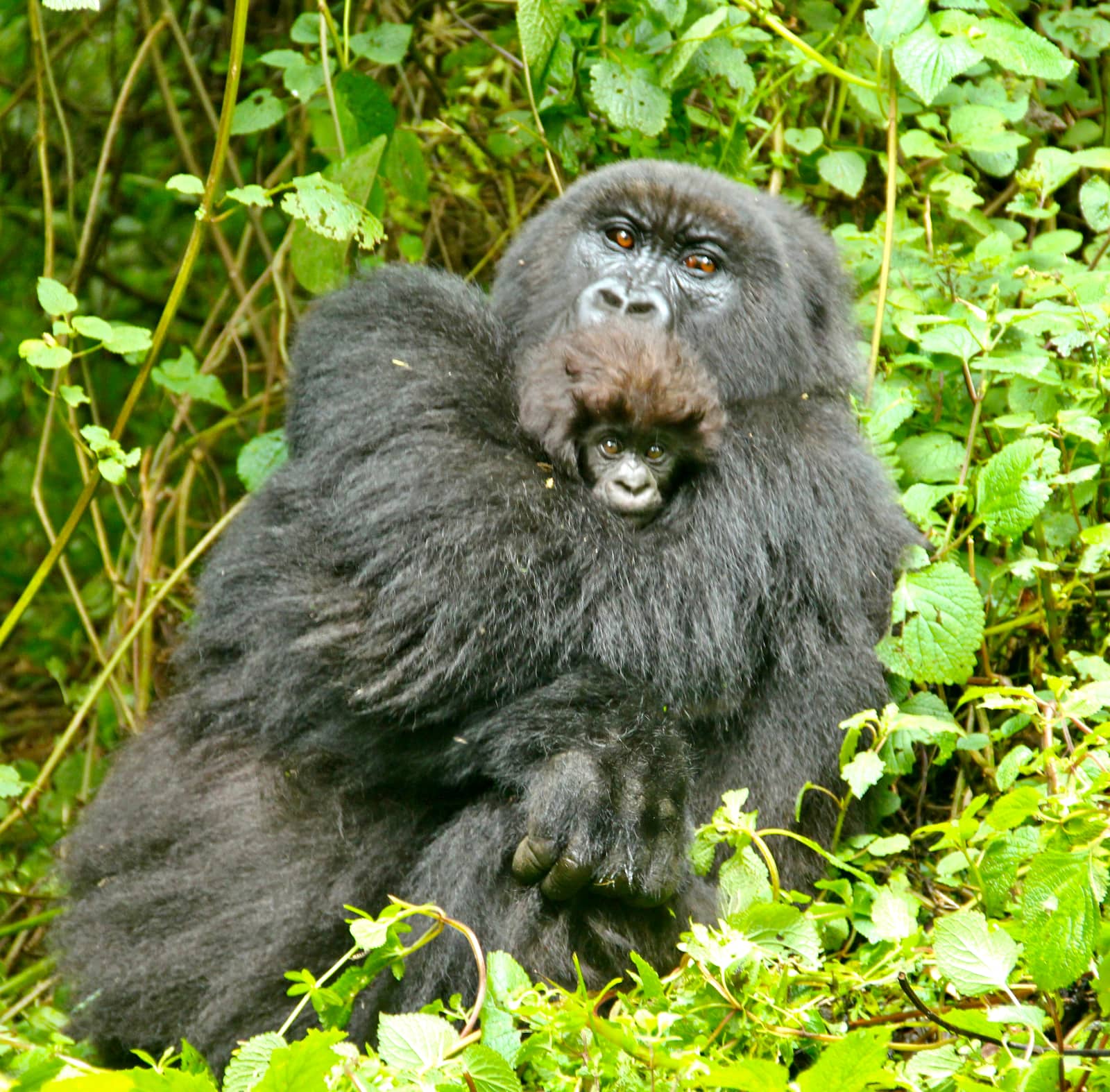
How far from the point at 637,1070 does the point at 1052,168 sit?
2606mm

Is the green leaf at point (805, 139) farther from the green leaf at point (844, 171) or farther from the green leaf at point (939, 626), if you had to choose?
the green leaf at point (939, 626)

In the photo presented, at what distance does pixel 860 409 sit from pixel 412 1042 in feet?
6.19

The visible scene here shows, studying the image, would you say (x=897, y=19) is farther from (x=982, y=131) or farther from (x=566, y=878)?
(x=566, y=878)

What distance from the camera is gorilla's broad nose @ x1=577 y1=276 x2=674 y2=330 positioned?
2801 mm

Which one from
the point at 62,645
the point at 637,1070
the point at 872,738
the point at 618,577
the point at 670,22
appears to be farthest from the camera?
the point at 62,645

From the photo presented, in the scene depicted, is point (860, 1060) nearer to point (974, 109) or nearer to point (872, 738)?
point (872, 738)

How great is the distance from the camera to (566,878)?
2.30m

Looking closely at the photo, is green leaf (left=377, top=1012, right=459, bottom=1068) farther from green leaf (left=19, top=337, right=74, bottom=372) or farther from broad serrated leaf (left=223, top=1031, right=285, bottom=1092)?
green leaf (left=19, top=337, right=74, bottom=372)

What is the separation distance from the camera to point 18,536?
493 cm

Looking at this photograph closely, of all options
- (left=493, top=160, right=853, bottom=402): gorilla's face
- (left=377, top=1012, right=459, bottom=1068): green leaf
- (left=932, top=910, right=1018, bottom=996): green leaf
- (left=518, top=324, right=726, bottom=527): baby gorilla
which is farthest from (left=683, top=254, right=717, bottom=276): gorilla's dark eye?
(left=377, top=1012, right=459, bottom=1068): green leaf

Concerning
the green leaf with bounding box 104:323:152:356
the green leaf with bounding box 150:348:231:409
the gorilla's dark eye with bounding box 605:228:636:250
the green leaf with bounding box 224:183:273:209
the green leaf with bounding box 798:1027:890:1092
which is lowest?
the green leaf with bounding box 150:348:231:409

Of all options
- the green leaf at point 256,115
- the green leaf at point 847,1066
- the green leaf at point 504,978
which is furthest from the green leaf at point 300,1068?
the green leaf at point 256,115

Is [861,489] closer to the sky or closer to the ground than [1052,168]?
closer to the ground

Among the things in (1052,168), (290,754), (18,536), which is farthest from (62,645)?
(1052,168)
